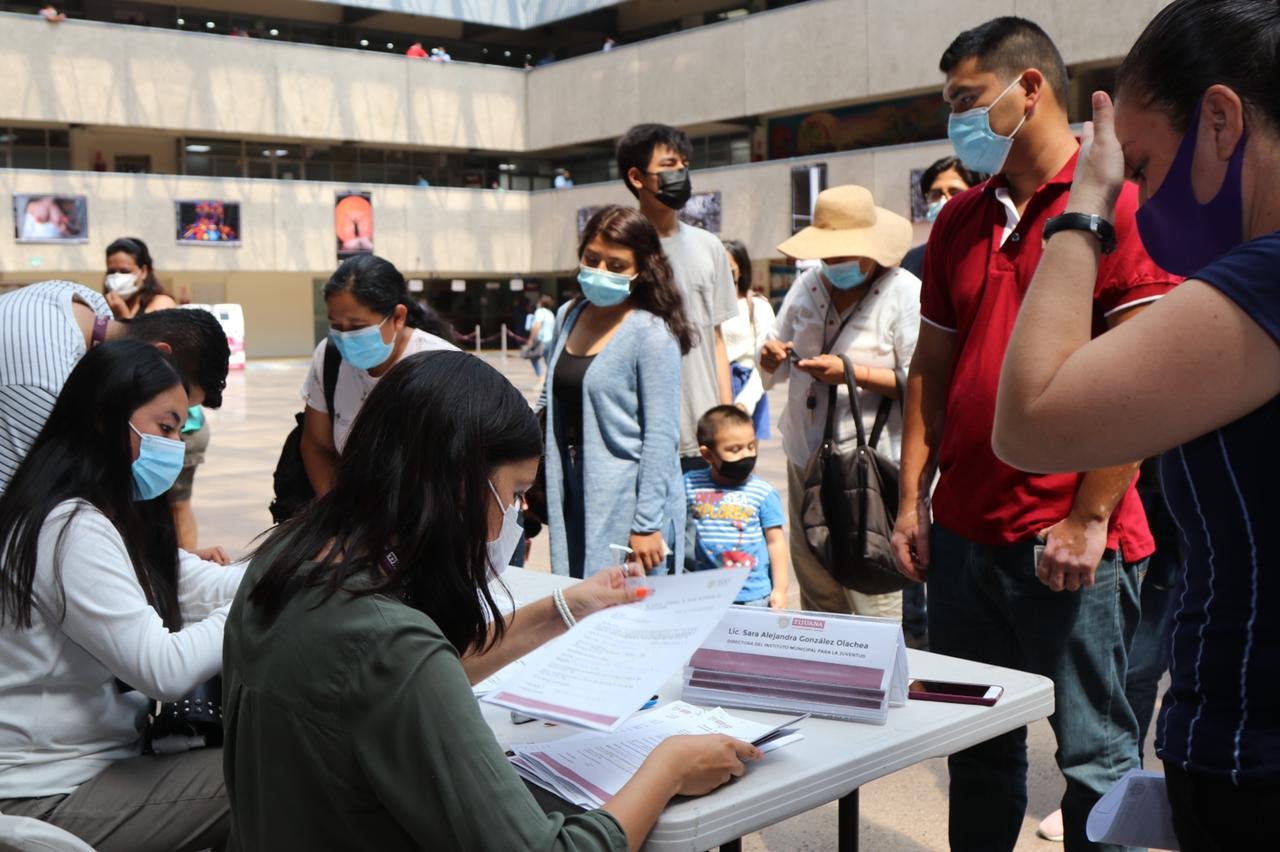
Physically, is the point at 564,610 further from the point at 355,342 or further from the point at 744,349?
the point at 744,349

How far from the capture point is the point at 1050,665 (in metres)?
2.43

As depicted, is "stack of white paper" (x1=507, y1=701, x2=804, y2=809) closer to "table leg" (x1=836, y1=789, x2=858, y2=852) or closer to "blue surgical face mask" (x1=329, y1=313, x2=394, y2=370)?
"table leg" (x1=836, y1=789, x2=858, y2=852)

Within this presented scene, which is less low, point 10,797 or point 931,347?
point 931,347

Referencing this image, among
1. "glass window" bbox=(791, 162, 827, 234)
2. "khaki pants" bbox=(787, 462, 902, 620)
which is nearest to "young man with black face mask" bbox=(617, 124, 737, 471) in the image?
"khaki pants" bbox=(787, 462, 902, 620)

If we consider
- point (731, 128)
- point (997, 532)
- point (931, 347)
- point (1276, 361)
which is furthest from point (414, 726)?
point (731, 128)

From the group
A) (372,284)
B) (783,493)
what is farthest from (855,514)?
(783,493)

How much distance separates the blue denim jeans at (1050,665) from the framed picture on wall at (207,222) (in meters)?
29.7

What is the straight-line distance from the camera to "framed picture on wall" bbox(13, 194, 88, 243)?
90.4 feet

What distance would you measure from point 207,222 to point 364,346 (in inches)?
1102

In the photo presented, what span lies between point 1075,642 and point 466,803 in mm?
1446

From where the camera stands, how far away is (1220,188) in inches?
52.7

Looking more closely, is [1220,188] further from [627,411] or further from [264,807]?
[627,411]

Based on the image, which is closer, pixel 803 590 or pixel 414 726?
pixel 414 726

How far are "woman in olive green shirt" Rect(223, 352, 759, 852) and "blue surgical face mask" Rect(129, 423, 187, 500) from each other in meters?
1.03
